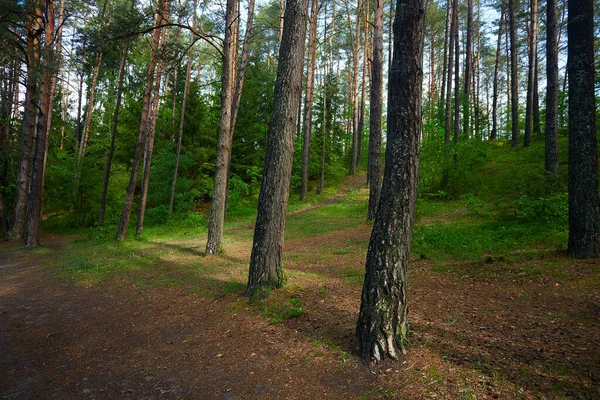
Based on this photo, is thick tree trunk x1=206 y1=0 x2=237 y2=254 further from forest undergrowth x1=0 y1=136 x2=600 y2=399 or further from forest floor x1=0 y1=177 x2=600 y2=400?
forest floor x1=0 y1=177 x2=600 y2=400

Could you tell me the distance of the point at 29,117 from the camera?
14.3 m

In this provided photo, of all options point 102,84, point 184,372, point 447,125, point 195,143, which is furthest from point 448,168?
point 102,84

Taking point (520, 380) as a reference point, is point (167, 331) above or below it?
below

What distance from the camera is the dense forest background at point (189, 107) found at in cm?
1027

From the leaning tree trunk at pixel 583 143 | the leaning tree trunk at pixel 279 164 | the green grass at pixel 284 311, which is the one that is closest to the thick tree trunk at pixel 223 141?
the leaning tree trunk at pixel 279 164

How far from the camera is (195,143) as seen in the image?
22.2m

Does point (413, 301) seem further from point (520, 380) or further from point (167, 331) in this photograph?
point (167, 331)

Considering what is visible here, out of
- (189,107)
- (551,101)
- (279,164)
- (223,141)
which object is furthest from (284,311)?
(189,107)

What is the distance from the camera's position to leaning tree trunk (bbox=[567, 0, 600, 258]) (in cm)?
588

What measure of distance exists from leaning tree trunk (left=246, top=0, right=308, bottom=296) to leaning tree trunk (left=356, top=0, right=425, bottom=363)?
94.4 inches

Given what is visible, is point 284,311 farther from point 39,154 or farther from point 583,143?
point 39,154

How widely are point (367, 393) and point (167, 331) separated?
324 centimetres

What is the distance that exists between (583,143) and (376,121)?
23.8ft

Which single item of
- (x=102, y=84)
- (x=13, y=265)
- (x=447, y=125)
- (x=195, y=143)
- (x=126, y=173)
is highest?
(x=102, y=84)
